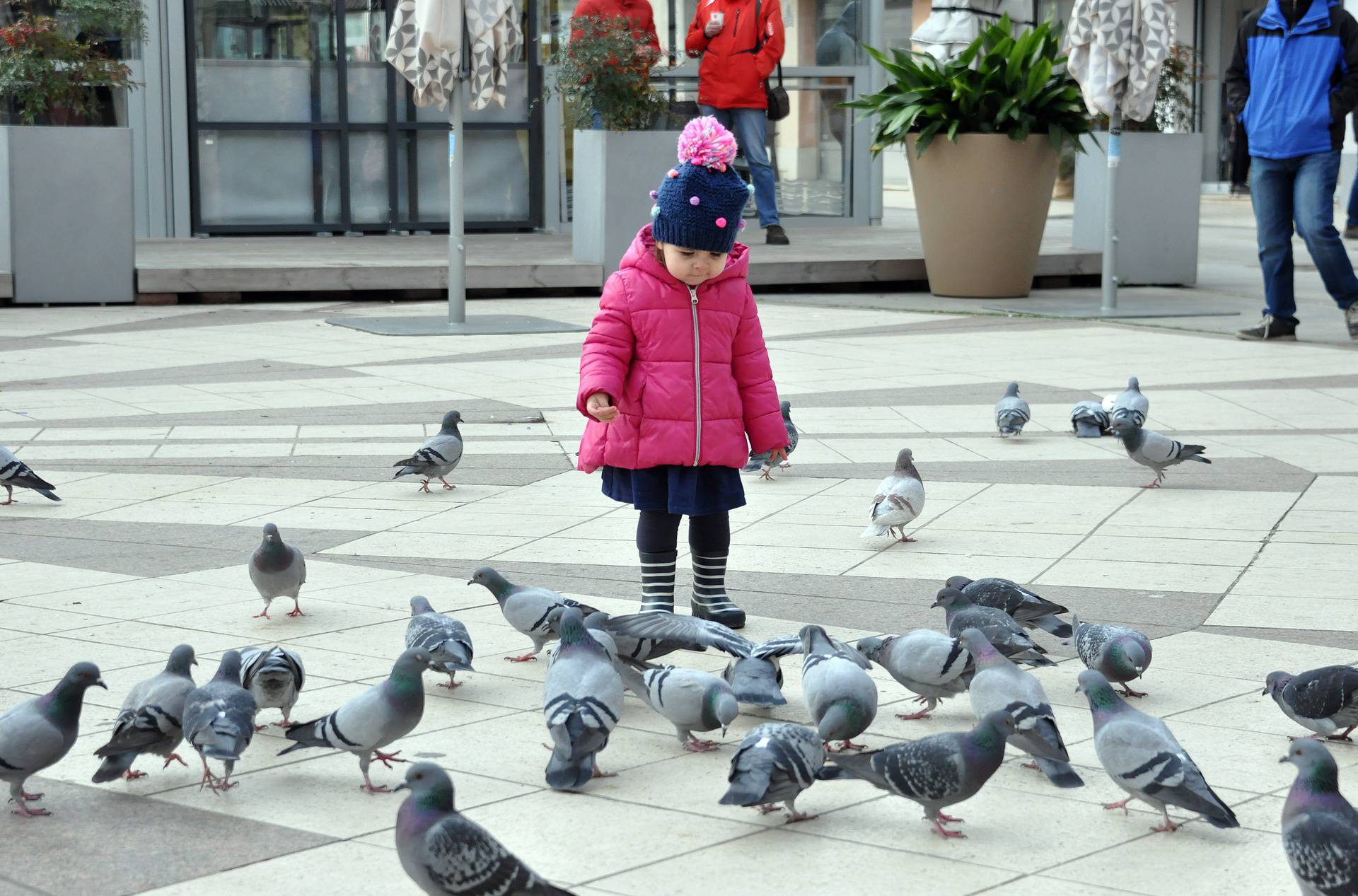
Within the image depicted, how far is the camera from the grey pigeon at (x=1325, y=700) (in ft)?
13.5

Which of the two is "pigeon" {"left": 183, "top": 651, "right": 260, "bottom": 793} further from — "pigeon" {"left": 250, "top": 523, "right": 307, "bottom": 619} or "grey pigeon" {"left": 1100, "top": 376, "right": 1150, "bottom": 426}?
"grey pigeon" {"left": 1100, "top": 376, "right": 1150, "bottom": 426}

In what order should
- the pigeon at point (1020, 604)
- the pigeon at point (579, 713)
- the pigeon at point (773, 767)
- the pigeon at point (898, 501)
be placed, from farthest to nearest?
the pigeon at point (898, 501) < the pigeon at point (1020, 604) < the pigeon at point (579, 713) < the pigeon at point (773, 767)

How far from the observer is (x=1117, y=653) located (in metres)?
4.53

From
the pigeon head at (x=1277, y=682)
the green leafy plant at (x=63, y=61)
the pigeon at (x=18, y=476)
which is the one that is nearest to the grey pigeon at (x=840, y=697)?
the pigeon head at (x=1277, y=682)

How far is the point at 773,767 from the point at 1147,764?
81 centimetres

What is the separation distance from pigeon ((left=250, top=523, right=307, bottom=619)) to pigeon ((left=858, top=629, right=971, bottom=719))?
1.95m

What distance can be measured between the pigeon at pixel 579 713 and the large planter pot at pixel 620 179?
10.8 m

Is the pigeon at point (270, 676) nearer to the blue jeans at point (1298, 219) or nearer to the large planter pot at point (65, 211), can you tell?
the blue jeans at point (1298, 219)

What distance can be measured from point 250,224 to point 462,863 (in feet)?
52.3

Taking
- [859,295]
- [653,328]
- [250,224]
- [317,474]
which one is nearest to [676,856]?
[653,328]

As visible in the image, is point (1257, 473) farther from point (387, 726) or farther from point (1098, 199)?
point (1098, 199)

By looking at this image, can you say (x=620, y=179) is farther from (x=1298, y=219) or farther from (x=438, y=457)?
(x=438, y=457)

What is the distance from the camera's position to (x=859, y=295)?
1562 centimetres

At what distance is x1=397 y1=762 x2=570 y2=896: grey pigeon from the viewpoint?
120 inches
